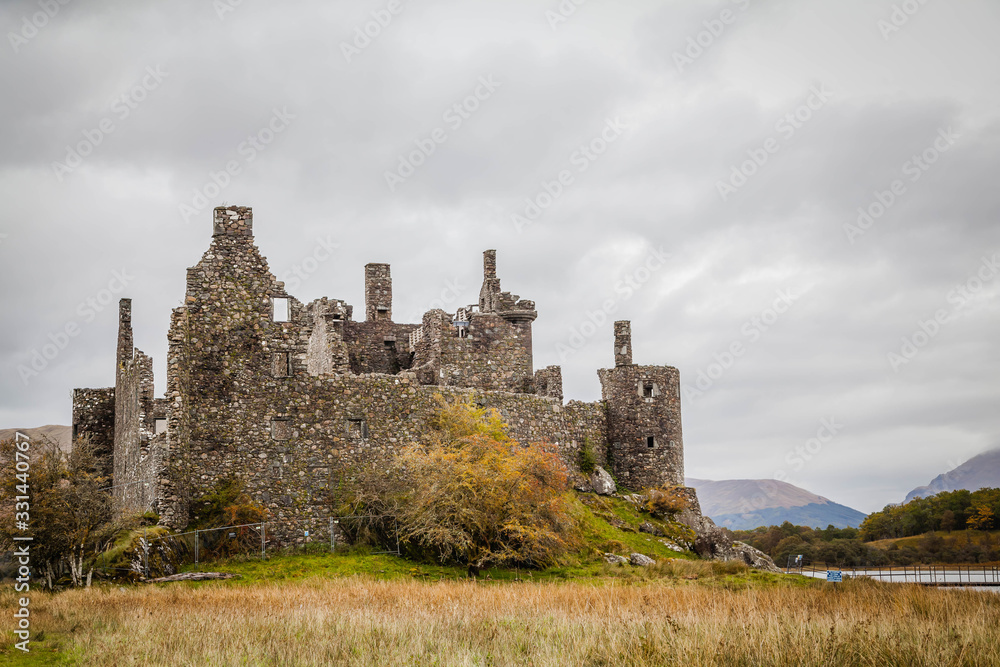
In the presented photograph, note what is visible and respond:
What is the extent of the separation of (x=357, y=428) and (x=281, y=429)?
2491 mm

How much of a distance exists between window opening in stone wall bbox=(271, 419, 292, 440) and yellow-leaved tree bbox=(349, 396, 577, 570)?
8.83ft

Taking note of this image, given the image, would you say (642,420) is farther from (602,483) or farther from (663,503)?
(663,503)

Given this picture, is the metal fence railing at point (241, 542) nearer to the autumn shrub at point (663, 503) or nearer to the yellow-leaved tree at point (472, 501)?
the yellow-leaved tree at point (472, 501)

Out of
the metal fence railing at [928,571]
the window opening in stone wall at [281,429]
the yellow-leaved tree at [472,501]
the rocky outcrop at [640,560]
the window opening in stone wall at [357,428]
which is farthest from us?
the metal fence railing at [928,571]

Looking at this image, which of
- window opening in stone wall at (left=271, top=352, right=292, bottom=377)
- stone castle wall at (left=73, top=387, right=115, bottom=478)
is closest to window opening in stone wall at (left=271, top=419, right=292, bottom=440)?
window opening in stone wall at (left=271, top=352, right=292, bottom=377)

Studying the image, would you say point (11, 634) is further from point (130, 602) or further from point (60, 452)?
A: point (60, 452)

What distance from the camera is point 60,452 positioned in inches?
976

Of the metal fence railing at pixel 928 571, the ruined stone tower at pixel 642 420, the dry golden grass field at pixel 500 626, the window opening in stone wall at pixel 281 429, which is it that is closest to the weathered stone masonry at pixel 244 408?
the window opening in stone wall at pixel 281 429

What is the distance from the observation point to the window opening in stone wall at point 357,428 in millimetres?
29733

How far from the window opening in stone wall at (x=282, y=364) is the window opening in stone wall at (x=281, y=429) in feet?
4.83

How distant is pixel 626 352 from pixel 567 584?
670 inches

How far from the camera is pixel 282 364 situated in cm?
2897

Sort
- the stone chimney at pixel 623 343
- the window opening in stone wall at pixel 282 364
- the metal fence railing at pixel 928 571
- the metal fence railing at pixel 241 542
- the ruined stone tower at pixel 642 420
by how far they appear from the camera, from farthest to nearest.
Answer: the metal fence railing at pixel 928 571 < the stone chimney at pixel 623 343 < the ruined stone tower at pixel 642 420 < the window opening in stone wall at pixel 282 364 < the metal fence railing at pixel 241 542

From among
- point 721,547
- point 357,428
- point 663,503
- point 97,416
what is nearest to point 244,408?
point 357,428
